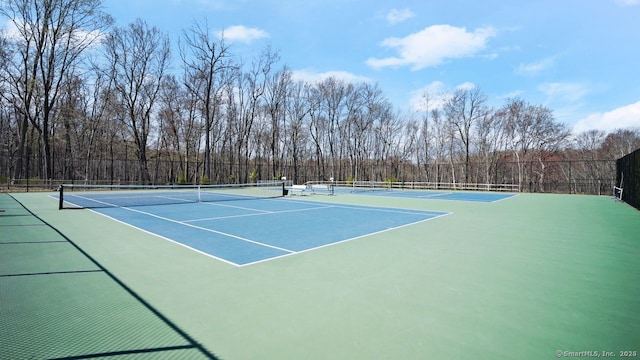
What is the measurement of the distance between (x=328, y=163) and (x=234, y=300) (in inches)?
1718

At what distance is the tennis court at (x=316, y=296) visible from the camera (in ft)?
8.43

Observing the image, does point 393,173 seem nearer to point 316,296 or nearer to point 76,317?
point 316,296

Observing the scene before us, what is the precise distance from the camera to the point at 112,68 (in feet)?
99.5

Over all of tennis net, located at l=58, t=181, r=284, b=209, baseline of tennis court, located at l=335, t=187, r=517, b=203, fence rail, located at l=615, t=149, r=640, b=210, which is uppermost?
fence rail, located at l=615, t=149, r=640, b=210

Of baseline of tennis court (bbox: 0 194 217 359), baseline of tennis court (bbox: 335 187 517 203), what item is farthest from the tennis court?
baseline of tennis court (bbox: 335 187 517 203)

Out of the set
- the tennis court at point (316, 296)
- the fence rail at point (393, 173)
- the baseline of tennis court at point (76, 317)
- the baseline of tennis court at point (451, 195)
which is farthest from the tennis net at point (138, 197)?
the baseline of tennis court at point (76, 317)

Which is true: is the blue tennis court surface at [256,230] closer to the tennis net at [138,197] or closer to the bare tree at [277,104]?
the tennis net at [138,197]

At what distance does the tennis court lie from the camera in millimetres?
2568

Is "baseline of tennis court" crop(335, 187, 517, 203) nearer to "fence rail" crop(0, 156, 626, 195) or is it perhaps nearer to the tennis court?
"fence rail" crop(0, 156, 626, 195)

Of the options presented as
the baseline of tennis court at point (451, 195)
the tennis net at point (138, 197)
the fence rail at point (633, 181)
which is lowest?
the baseline of tennis court at point (451, 195)

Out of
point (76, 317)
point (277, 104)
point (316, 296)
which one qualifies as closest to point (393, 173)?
point (277, 104)

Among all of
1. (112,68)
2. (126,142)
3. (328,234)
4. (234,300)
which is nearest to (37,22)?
(112,68)

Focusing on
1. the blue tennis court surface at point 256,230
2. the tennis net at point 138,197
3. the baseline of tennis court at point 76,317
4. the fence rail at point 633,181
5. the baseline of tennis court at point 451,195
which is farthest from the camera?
the baseline of tennis court at point 451,195

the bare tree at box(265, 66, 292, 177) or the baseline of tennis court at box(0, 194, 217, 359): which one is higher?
the bare tree at box(265, 66, 292, 177)
